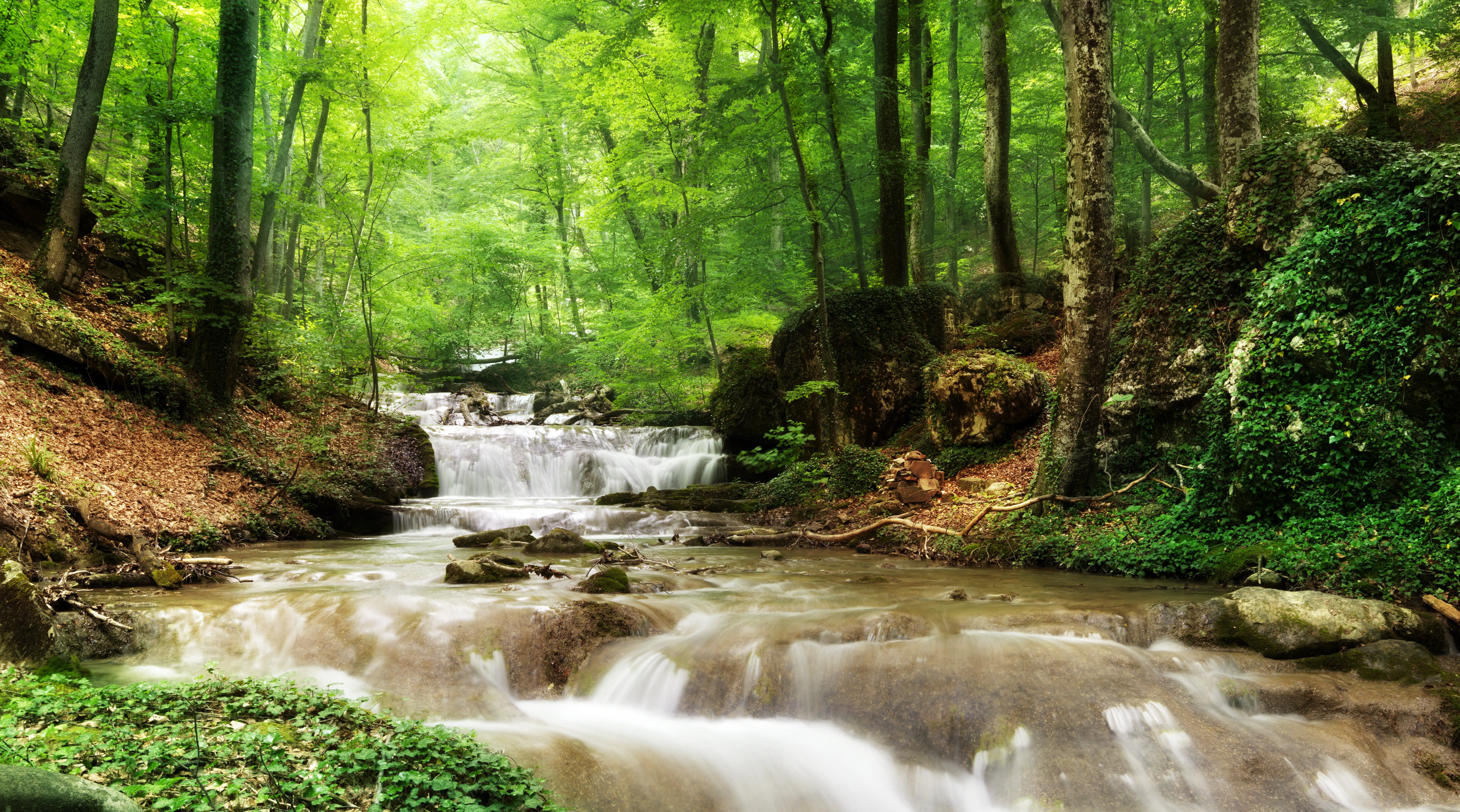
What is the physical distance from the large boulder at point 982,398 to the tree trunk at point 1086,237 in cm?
222

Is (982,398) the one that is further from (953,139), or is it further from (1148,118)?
(1148,118)

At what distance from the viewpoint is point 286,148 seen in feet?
49.6

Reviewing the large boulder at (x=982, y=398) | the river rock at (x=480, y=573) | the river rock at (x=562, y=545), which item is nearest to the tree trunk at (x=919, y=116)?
the large boulder at (x=982, y=398)

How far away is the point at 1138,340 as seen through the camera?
363 inches

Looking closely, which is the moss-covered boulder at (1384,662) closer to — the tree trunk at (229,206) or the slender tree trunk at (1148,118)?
the slender tree trunk at (1148,118)

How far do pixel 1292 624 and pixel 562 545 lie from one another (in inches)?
305

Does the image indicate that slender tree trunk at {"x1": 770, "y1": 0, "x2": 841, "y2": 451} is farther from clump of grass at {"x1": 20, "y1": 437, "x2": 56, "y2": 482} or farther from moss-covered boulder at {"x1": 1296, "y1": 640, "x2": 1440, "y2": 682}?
clump of grass at {"x1": 20, "y1": 437, "x2": 56, "y2": 482}

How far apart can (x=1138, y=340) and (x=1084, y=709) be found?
630cm

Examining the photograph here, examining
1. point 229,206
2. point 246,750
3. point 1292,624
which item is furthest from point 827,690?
point 229,206

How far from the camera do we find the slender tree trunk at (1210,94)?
13758mm

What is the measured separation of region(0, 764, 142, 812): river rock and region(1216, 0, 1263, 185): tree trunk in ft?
41.9

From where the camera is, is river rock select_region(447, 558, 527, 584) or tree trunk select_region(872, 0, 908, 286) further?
tree trunk select_region(872, 0, 908, 286)

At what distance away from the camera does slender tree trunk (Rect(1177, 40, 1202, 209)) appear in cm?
1576

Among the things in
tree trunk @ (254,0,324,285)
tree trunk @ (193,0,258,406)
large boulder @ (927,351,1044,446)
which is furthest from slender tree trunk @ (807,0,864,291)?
tree trunk @ (254,0,324,285)
